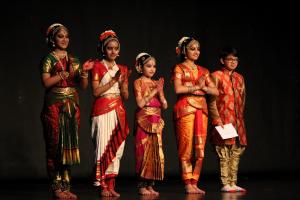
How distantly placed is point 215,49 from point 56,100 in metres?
3.73

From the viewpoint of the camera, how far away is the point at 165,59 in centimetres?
944

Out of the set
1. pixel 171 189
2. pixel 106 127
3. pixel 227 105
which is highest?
pixel 227 105

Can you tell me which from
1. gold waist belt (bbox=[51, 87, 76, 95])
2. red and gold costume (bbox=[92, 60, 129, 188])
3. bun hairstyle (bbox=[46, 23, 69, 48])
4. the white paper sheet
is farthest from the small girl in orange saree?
bun hairstyle (bbox=[46, 23, 69, 48])

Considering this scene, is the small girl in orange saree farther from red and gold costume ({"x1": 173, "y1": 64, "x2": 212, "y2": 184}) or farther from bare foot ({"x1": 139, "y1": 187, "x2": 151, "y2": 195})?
red and gold costume ({"x1": 173, "y1": 64, "x2": 212, "y2": 184})

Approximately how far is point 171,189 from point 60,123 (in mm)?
1724

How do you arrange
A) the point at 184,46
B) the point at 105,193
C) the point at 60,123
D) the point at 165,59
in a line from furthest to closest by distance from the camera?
1. the point at 165,59
2. the point at 184,46
3. the point at 105,193
4. the point at 60,123

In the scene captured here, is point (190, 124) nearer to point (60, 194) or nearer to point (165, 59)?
point (60, 194)

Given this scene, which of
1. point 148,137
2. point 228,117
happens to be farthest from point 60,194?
point 228,117

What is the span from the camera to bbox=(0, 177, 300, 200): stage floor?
267 inches

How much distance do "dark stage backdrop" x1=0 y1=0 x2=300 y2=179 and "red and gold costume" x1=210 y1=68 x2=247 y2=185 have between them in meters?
2.02

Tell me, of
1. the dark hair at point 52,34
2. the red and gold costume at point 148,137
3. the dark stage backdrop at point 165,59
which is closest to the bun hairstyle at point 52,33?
the dark hair at point 52,34

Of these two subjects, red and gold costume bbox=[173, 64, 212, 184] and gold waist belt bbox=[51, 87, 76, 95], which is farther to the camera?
red and gold costume bbox=[173, 64, 212, 184]

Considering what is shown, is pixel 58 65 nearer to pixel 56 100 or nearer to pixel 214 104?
pixel 56 100

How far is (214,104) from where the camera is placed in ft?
24.2
